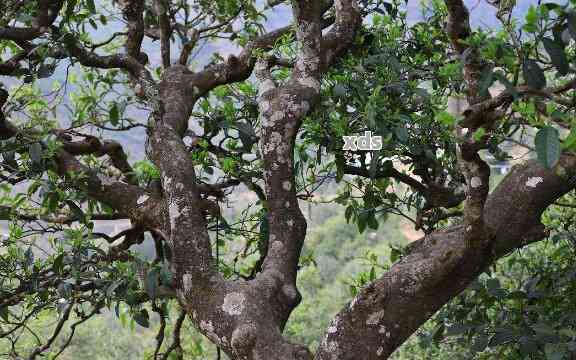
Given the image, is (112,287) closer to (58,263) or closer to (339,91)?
(58,263)

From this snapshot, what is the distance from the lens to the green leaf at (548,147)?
36.6 inches

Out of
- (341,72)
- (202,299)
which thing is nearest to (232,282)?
(202,299)

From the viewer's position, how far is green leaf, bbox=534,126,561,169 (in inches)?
36.6

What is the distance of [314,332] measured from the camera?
904 cm

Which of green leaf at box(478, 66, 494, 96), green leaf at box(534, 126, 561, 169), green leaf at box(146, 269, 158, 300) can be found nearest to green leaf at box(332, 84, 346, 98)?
green leaf at box(146, 269, 158, 300)

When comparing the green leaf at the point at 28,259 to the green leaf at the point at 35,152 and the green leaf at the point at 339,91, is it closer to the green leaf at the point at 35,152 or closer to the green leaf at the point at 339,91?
the green leaf at the point at 35,152

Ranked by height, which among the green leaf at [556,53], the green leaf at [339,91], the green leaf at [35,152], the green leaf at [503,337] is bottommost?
the green leaf at [503,337]

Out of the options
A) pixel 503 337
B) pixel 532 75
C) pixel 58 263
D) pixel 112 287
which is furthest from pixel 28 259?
pixel 532 75

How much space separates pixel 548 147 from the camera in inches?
36.9

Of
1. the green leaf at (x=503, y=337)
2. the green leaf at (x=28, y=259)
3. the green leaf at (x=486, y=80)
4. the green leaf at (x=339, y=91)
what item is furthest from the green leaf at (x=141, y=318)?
the green leaf at (x=486, y=80)

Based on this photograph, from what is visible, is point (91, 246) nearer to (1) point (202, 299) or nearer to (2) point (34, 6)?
(1) point (202, 299)

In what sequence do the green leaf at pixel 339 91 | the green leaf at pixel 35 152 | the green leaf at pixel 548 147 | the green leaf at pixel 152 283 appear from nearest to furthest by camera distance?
the green leaf at pixel 548 147 < the green leaf at pixel 152 283 < the green leaf at pixel 35 152 < the green leaf at pixel 339 91

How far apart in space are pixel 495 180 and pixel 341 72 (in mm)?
7783

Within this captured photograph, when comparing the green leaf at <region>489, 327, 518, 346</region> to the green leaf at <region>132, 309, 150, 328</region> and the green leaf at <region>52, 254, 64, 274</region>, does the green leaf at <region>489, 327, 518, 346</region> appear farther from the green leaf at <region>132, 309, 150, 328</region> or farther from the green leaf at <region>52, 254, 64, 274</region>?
the green leaf at <region>52, 254, 64, 274</region>
